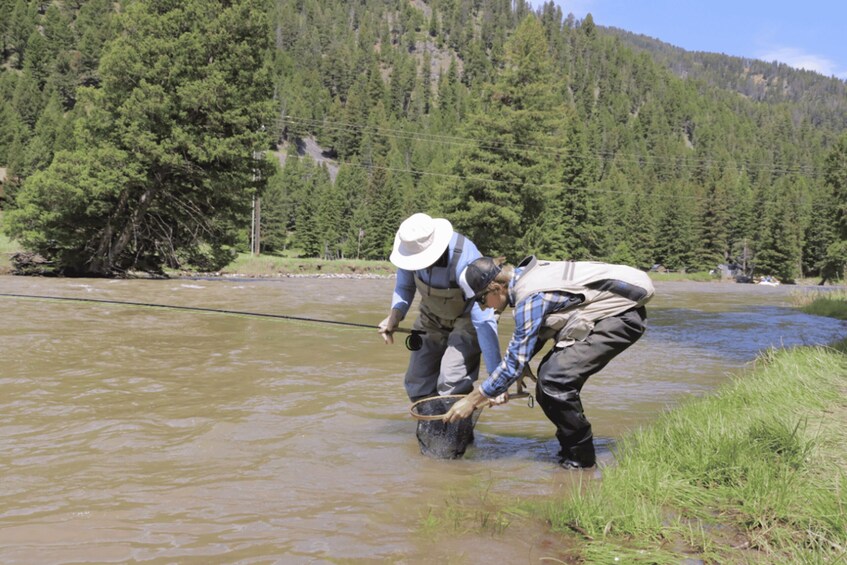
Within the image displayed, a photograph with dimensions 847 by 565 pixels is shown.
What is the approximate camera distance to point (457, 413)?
14.1ft

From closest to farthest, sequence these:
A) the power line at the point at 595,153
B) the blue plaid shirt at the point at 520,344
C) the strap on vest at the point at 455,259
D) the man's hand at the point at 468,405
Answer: the blue plaid shirt at the point at 520,344
the man's hand at the point at 468,405
the strap on vest at the point at 455,259
the power line at the point at 595,153

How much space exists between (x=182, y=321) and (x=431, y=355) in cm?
872

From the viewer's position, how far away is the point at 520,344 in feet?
13.6

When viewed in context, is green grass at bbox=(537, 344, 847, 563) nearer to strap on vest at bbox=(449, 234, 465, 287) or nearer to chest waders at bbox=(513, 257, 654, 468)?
chest waders at bbox=(513, 257, 654, 468)

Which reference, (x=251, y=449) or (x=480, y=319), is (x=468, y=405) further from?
(x=251, y=449)

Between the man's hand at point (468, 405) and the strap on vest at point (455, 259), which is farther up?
the strap on vest at point (455, 259)

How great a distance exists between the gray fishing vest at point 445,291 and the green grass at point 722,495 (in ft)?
5.05

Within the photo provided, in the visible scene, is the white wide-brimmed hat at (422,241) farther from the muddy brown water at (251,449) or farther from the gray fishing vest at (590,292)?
the muddy brown water at (251,449)

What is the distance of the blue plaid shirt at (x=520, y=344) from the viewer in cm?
412

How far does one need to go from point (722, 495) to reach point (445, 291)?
7.37 ft

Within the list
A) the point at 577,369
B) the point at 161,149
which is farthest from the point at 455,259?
the point at 161,149

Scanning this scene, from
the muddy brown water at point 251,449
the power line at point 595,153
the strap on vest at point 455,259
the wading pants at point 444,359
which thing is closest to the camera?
the muddy brown water at point 251,449

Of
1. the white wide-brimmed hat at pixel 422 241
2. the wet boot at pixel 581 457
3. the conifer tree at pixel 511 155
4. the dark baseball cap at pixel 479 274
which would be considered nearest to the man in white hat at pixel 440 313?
the white wide-brimmed hat at pixel 422 241

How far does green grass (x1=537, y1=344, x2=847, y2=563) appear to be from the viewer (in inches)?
117
